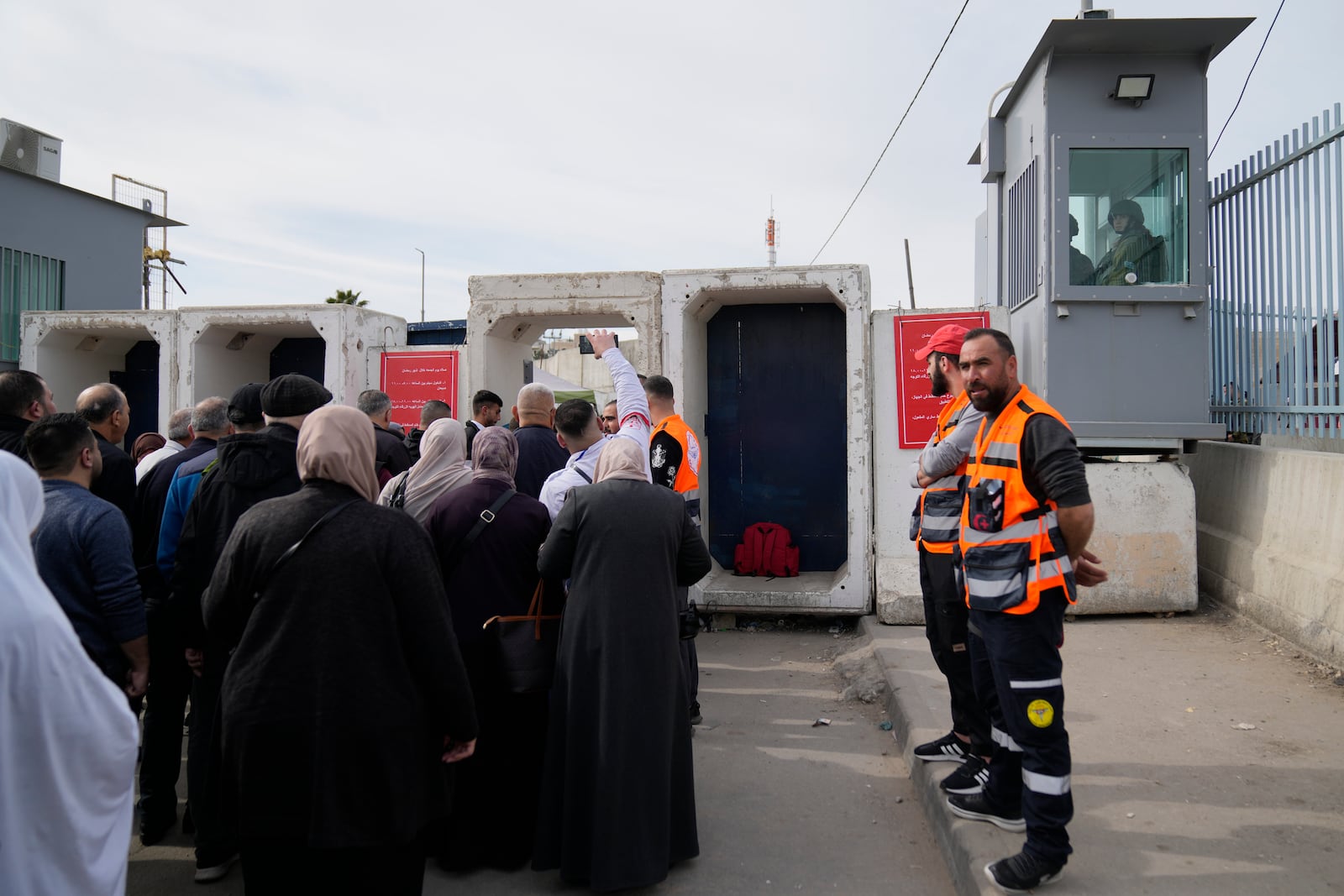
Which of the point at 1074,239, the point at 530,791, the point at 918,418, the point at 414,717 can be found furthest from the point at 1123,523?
the point at 414,717

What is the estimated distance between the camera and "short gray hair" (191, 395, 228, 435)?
4.41 meters

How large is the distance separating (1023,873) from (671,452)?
3158 millimetres

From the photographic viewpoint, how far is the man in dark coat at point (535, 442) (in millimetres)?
5391

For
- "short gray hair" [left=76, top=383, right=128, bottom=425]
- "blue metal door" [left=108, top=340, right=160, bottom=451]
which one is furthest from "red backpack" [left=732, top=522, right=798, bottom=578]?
"blue metal door" [left=108, top=340, right=160, bottom=451]

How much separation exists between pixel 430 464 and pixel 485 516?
1.68 feet

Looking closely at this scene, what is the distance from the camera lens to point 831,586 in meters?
7.75

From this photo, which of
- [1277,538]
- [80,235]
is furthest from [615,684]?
[80,235]

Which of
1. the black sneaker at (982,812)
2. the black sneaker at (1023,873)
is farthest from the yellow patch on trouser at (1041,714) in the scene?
the black sneaker at (982,812)

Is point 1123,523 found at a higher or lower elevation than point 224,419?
lower

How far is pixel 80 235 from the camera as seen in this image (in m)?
15.3

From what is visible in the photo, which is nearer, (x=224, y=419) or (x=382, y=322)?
(x=224, y=419)

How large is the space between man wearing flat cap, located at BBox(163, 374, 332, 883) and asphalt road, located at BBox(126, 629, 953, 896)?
0.27m

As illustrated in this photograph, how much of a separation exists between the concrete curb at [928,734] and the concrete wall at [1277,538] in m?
2.27

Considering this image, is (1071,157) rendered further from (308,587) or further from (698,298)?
(308,587)
